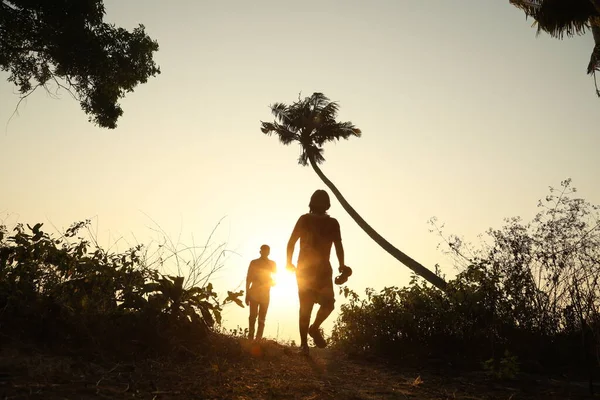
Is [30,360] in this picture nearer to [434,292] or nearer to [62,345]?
[62,345]

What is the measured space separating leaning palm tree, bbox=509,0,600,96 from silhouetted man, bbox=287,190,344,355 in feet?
23.8

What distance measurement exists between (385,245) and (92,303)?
12.7 metres

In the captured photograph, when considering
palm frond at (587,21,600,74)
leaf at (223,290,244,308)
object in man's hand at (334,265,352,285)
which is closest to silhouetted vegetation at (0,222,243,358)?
leaf at (223,290,244,308)

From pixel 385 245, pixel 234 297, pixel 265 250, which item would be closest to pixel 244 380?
pixel 234 297

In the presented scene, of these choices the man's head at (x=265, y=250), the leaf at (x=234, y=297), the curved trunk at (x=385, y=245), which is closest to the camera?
the leaf at (x=234, y=297)

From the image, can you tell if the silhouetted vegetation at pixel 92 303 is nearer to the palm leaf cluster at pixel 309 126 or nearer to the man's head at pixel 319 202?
the man's head at pixel 319 202

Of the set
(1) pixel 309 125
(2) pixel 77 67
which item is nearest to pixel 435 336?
(2) pixel 77 67

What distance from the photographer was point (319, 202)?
654 cm

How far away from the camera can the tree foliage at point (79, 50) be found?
31.6 feet

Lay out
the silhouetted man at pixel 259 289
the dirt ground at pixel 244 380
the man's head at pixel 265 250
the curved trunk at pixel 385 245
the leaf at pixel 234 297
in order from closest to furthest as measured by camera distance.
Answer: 1. the dirt ground at pixel 244 380
2. the leaf at pixel 234 297
3. the silhouetted man at pixel 259 289
4. the man's head at pixel 265 250
5. the curved trunk at pixel 385 245

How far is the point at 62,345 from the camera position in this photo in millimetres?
3869

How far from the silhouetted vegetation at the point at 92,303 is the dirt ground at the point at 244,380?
37cm

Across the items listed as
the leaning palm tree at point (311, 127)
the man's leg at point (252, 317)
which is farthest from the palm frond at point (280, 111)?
the man's leg at point (252, 317)

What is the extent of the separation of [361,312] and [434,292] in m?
1.52
